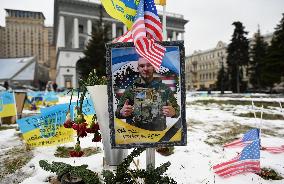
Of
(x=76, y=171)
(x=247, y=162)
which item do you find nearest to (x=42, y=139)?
(x=76, y=171)

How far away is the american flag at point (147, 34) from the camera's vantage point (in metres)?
2.43


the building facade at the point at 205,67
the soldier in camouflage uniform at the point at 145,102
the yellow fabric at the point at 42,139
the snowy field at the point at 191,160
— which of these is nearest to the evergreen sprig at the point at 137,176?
the soldier in camouflage uniform at the point at 145,102

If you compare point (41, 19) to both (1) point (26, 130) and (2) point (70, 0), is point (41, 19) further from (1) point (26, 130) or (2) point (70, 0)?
(1) point (26, 130)

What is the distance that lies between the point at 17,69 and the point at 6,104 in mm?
38150

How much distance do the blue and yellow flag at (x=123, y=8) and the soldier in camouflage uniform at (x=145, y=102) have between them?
487mm

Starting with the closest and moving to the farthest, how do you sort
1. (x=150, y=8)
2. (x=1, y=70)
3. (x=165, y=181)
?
(x=165, y=181), (x=150, y=8), (x=1, y=70)

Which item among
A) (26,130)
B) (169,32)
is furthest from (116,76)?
(169,32)

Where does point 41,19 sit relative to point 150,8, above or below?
above

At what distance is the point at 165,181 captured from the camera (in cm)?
244

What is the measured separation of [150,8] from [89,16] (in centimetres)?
5638

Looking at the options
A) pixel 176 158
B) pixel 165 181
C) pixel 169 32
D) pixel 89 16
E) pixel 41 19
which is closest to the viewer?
pixel 165 181

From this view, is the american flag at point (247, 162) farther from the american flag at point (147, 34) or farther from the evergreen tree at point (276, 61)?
the evergreen tree at point (276, 61)

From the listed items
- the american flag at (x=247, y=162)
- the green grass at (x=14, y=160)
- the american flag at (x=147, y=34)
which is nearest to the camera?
the american flag at (x=147, y=34)

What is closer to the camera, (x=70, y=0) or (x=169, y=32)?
(x=70, y=0)
